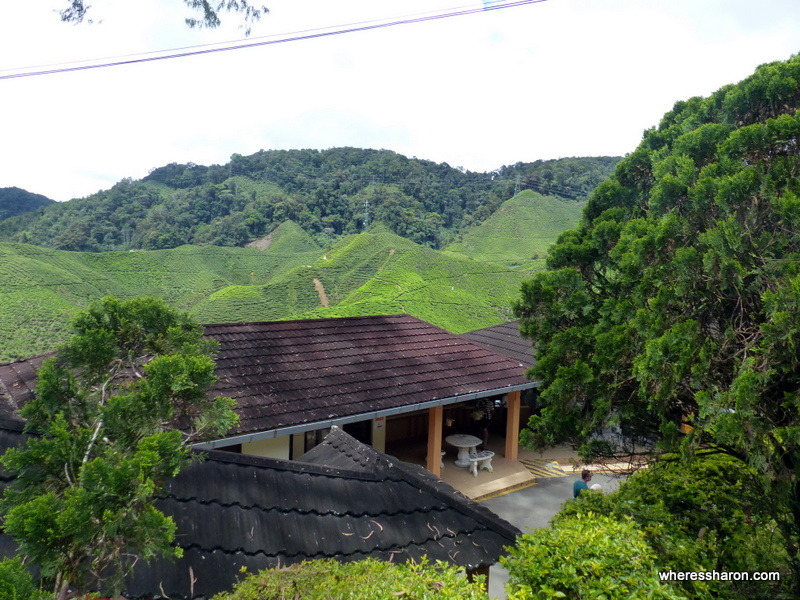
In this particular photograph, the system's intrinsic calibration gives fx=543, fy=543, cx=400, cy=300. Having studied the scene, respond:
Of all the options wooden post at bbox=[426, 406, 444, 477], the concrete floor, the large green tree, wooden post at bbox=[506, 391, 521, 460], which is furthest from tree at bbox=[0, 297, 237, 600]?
wooden post at bbox=[506, 391, 521, 460]

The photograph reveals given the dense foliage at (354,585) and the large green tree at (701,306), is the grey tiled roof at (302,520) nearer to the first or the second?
the dense foliage at (354,585)

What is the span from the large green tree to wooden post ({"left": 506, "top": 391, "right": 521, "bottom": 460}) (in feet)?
18.6

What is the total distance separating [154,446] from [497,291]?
36.1m

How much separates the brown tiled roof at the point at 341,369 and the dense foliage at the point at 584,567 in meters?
4.86

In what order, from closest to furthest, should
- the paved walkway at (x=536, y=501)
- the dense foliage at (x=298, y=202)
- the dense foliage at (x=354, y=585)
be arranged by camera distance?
the dense foliage at (x=354, y=585)
the paved walkway at (x=536, y=501)
the dense foliage at (x=298, y=202)

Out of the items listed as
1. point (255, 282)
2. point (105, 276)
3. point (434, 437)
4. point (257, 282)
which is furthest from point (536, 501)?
point (105, 276)

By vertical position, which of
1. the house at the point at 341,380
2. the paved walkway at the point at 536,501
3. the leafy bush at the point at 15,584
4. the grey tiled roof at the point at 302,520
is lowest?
the paved walkway at the point at 536,501

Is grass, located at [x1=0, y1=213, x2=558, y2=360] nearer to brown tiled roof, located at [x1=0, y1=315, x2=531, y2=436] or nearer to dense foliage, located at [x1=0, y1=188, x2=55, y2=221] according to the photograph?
brown tiled roof, located at [x1=0, y1=315, x2=531, y2=436]

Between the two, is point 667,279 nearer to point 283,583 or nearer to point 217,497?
point 283,583

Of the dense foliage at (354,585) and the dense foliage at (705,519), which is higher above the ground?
the dense foliage at (354,585)

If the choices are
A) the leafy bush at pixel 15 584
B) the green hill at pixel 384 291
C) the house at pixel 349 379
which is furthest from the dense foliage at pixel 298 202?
the leafy bush at pixel 15 584

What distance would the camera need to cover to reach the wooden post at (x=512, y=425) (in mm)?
11122

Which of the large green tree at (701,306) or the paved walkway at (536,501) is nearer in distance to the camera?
the large green tree at (701,306)

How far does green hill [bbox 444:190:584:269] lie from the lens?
52.2m
